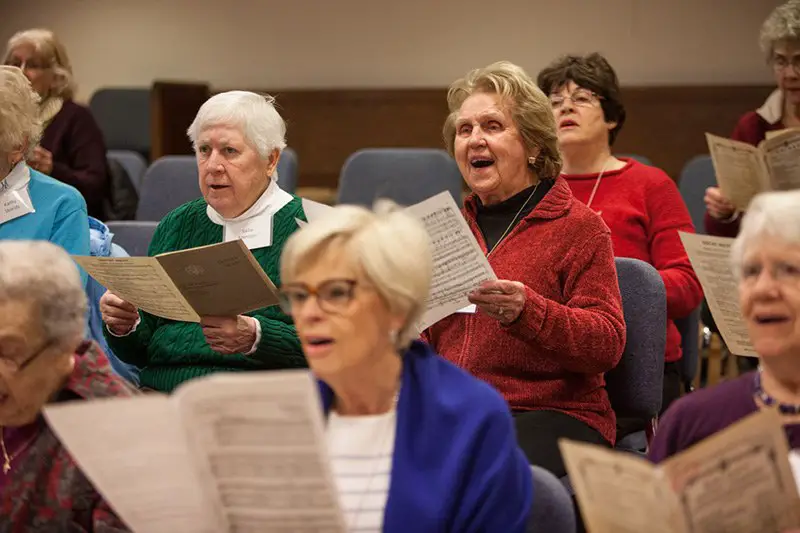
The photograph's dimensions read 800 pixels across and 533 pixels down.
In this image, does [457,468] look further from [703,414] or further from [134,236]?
[134,236]

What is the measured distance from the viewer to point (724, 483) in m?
1.37

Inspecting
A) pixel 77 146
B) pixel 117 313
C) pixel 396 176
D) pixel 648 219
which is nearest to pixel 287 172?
pixel 396 176

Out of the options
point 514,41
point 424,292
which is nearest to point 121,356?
point 424,292

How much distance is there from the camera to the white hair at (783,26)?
11.0ft

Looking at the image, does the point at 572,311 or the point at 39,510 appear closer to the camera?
the point at 39,510

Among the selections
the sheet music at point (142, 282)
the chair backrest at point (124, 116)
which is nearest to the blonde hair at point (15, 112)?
the sheet music at point (142, 282)

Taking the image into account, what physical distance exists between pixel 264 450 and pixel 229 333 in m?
1.06

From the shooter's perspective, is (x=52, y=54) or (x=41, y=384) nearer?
(x=41, y=384)

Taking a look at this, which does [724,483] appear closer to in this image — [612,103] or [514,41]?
[612,103]

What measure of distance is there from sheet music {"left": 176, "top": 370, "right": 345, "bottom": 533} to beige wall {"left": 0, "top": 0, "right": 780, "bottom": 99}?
5674 millimetres

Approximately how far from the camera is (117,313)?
262 cm

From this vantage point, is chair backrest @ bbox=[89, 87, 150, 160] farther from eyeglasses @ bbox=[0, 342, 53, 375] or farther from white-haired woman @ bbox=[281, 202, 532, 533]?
white-haired woman @ bbox=[281, 202, 532, 533]

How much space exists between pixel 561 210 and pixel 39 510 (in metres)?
1.34

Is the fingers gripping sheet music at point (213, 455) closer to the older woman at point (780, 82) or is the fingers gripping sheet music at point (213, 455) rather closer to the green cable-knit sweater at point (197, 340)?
the green cable-knit sweater at point (197, 340)
